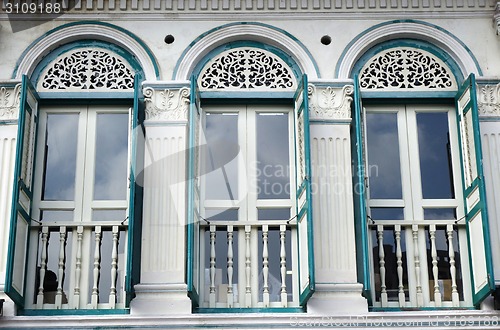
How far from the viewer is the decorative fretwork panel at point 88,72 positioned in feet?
37.1

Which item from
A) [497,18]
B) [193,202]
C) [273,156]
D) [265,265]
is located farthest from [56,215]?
[497,18]

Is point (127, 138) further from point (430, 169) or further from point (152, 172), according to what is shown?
point (430, 169)

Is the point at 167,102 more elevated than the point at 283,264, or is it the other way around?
the point at 167,102

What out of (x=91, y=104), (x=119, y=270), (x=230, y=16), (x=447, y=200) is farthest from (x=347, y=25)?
(x=119, y=270)

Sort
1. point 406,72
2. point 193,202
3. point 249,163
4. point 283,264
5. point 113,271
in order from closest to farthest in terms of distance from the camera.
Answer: point 193,202 → point 113,271 → point 283,264 → point 249,163 → point 406,72

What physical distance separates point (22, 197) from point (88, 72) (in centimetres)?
163

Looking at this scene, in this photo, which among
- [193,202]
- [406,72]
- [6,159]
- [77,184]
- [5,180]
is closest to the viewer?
[193,202]

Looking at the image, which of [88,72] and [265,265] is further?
[88,72]

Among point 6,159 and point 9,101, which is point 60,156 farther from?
point 9,101

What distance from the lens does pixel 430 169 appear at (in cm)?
1112

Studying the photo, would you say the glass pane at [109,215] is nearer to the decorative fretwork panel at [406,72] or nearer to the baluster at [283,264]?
the baluster at [283,264]

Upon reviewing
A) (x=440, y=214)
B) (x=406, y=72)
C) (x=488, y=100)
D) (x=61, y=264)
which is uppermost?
(x=406, y=72)

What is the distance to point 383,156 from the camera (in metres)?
11.2

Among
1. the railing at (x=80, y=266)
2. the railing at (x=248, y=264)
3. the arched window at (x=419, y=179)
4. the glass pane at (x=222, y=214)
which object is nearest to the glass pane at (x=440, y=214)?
the arched window at (x=419, y=179)
